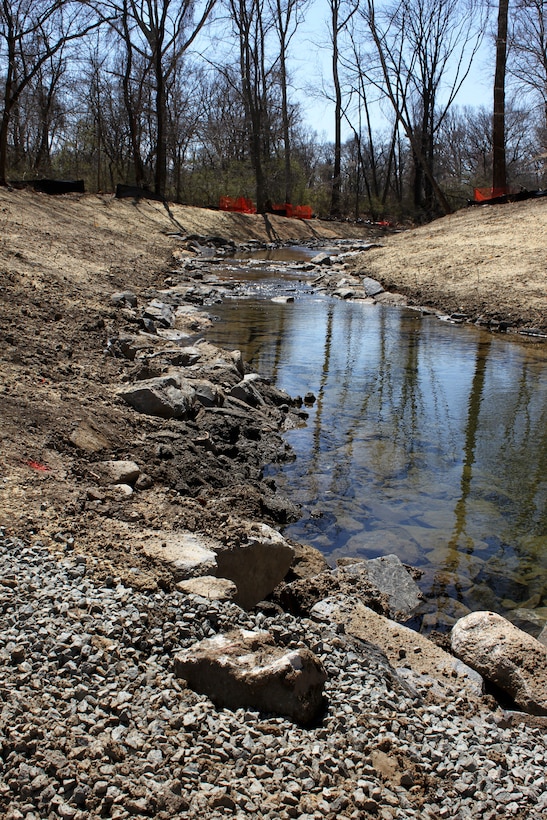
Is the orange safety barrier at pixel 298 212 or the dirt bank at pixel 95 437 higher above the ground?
the orange safety barrier at pixel 298 212

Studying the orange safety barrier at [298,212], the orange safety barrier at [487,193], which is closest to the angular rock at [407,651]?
the orange safety barrier at [487,193]

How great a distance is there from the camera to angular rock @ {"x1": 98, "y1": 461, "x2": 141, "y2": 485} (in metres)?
4.93

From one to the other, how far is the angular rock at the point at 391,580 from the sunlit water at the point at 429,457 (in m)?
0.12

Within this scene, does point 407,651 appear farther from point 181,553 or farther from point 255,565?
point 181,553

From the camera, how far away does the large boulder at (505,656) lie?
11.0ft

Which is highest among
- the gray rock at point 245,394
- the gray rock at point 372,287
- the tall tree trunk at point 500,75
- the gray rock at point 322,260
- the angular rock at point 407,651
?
the tall tree trunk at point 500,75

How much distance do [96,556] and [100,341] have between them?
5.45m

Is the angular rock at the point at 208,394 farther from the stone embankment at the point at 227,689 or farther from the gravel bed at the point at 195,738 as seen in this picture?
the gravel bed at the point at 195,738

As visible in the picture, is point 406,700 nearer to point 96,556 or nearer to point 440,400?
point 96,556

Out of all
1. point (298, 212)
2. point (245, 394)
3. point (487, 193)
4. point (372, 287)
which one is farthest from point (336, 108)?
point (245, 394)

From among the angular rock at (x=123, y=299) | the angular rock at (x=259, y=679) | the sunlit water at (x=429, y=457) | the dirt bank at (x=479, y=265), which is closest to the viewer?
the angular rock at (x=259, y=679)

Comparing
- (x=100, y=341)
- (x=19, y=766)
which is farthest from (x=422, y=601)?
(x=100, y=341)

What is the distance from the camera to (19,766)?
7.47ft

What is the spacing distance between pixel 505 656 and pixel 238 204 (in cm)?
3610
